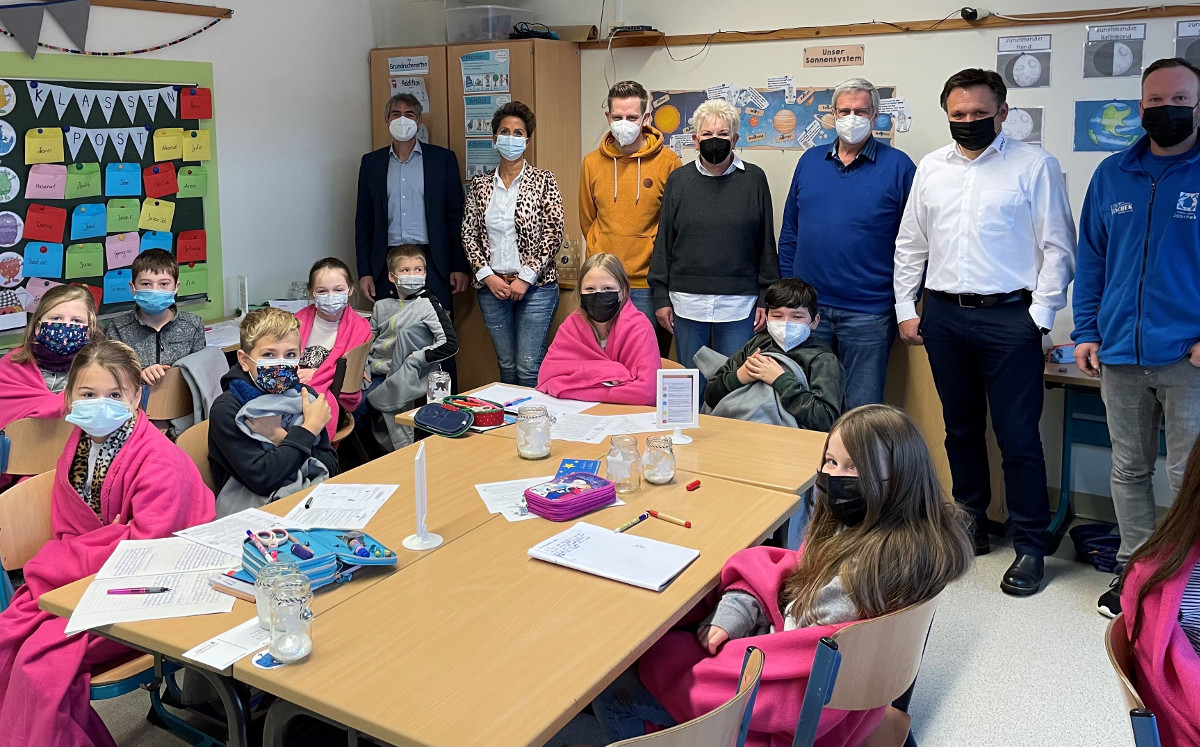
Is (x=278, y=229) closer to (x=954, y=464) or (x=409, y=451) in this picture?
(x=409, y=451)

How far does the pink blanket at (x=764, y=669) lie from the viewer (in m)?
1.83

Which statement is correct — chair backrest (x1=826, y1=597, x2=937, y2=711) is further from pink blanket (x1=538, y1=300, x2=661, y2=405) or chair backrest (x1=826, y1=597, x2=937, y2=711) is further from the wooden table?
pink blanket (x1=538, y1=300, x2=661, y2=405)

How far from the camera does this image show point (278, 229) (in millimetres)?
5359

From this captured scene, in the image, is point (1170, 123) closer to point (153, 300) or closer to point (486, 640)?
point (486, 640)

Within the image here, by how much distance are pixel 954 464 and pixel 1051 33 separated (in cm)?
178

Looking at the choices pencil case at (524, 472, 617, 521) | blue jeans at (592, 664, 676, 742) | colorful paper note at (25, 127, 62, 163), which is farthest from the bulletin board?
blue jeans at (592, 664, 676, 742)

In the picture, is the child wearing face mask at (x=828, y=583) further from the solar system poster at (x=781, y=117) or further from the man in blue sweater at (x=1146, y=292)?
the solar system poster at (x=781, y=117)

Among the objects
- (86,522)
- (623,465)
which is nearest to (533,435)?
(623,465)

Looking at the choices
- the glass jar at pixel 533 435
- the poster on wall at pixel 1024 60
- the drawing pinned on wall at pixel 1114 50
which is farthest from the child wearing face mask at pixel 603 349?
the drawing pinned on wall at pixel 1114 50

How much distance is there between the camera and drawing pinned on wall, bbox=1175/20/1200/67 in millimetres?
3793

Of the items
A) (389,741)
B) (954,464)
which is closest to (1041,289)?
(954,464)

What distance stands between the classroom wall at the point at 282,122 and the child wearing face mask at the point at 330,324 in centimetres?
133

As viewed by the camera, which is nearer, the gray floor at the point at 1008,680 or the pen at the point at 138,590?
the pen at the point at 138,590

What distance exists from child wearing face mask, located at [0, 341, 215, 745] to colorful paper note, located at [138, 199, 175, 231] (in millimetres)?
2318
